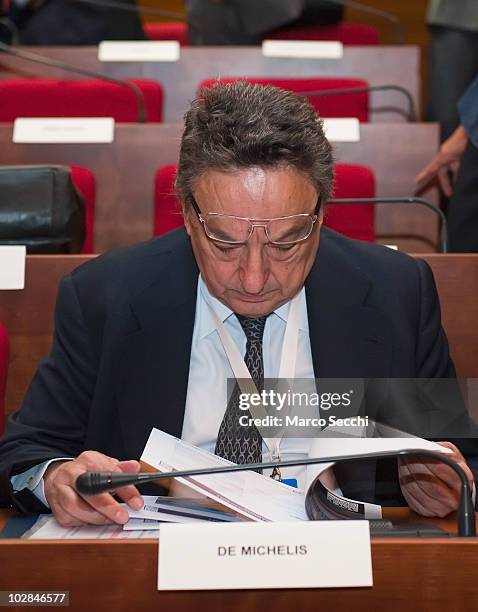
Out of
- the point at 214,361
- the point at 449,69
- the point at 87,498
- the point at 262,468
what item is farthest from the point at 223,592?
the point at 449,69

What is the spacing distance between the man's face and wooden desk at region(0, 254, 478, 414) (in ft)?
2.10

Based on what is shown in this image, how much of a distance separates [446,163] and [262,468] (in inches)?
83.3

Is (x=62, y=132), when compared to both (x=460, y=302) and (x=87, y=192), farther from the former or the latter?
(x=460, y=302)

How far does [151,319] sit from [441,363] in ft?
1.87

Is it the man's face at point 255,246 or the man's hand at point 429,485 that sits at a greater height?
the man's face at point 255,246

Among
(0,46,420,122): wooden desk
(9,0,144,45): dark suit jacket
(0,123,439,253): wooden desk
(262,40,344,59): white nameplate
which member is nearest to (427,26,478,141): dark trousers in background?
(0,46,420,122): wooden desk

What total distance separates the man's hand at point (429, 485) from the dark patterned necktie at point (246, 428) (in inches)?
9.5

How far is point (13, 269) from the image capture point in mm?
2316

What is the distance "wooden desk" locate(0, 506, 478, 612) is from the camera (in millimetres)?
1176

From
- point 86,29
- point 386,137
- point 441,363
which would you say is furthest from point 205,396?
point 86,29

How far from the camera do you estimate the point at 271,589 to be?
46.3 inches

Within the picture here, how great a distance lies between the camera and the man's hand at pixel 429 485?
58.6 inches

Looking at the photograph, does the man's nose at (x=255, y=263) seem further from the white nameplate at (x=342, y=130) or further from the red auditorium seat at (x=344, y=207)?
the white nameplate at (x=342, y=130)

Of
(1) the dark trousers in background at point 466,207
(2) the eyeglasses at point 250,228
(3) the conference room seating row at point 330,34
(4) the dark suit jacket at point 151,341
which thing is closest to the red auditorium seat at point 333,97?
(1) the dark trousers in background at point 466,207
